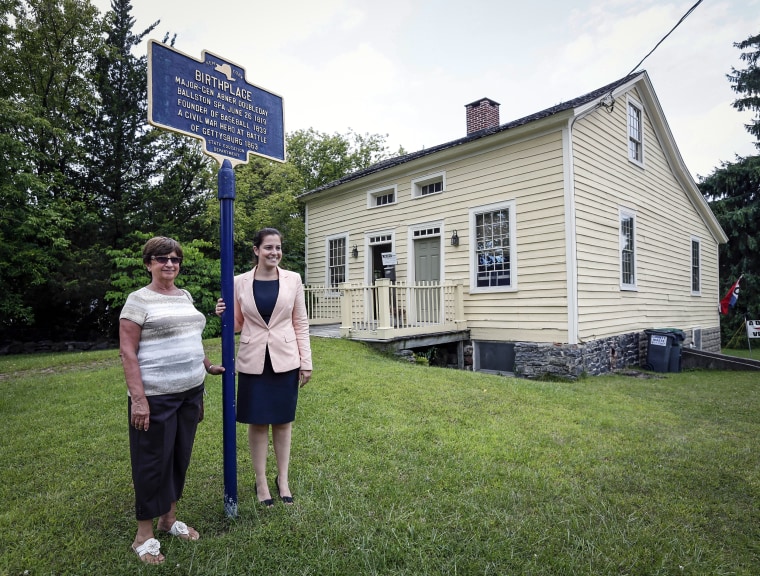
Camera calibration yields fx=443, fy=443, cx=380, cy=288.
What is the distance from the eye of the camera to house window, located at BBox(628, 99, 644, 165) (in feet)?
36.0

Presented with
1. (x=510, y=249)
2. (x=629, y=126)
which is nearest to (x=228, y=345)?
(x=510, y=249)

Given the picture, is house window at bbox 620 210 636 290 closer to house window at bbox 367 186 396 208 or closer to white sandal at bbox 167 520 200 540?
house window at bbox 367 186 396 208

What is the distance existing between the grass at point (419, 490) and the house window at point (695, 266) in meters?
10.1

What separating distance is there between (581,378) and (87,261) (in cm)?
1378

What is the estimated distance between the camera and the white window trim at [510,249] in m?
9.27

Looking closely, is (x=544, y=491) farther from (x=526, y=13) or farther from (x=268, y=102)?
(x=526, y=13)

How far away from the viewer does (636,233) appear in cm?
1082

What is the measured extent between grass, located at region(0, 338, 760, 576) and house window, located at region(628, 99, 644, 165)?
7592 millimetres

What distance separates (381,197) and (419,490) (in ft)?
33.6

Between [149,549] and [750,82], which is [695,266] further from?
[149,549]

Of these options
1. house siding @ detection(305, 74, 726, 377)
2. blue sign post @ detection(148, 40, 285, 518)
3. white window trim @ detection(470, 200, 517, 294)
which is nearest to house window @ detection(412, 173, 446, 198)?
house siding @ detection(305, 74, 726, 377)

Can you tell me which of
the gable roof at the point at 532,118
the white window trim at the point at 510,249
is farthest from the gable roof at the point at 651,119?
the white window trim at the point at 510,249

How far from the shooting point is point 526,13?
8.65 metres

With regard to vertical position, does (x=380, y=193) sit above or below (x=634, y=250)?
above
